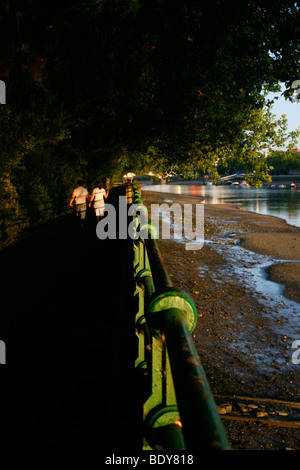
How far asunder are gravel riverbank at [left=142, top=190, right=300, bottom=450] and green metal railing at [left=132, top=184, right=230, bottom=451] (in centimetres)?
269

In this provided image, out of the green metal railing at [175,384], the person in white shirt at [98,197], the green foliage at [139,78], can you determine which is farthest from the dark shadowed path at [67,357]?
the person in white shirt at [98,197]

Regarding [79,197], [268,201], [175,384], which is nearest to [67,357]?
[175,384]

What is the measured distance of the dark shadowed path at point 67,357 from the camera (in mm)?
3238

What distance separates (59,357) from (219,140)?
525 inches

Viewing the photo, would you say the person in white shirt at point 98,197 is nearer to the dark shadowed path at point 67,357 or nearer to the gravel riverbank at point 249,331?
the gravel riverbank at point 249,331

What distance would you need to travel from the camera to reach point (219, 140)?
1617 centimetres

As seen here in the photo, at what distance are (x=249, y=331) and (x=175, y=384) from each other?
713 cm

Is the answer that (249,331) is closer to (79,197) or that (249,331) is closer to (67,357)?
(67,357)

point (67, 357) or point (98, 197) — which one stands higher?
point (98, 197)

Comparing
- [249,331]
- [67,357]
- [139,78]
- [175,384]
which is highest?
[139,78]

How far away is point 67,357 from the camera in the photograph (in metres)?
4.59

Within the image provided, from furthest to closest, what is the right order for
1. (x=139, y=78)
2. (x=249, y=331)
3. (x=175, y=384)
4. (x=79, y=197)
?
1. (x=79, y=197)
2. (x=139, y=78)
3. (x=249, y=331)
4. (x=175, y=384)

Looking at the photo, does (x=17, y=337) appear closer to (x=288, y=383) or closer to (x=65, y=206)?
(x=288, y=383)

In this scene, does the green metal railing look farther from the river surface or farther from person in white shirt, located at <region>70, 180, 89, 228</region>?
the river surface
